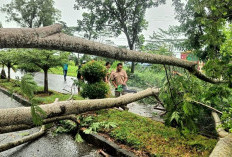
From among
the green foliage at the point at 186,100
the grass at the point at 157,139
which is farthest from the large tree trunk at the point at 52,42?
the grass at the point at 157,139

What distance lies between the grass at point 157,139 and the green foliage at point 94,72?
2.35 meters

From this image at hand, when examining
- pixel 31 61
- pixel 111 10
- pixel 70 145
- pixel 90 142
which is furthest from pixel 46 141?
pixel 111 10

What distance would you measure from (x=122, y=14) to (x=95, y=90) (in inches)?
654

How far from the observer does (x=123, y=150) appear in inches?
149

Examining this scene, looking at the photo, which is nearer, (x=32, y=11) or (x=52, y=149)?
(x=52, y=149)

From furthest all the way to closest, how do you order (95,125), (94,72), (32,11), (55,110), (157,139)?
(32,11), (94,72), (95,125), (157,139), (55,110)

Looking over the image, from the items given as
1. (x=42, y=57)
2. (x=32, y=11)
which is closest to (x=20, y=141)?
(x=42, y=57)

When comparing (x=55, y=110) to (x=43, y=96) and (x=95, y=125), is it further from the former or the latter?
(x=43, y=96)

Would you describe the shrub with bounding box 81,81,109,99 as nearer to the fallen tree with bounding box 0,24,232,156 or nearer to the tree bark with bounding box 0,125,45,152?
the tree bark with bounding box 0,125,45,152

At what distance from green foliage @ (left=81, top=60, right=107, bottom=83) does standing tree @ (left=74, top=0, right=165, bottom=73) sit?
13.7m

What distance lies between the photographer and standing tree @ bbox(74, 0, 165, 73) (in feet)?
70.1

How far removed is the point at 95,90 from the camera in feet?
23.7

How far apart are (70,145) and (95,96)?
294 cm

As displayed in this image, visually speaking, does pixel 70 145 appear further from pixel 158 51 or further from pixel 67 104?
pixel 158 51
